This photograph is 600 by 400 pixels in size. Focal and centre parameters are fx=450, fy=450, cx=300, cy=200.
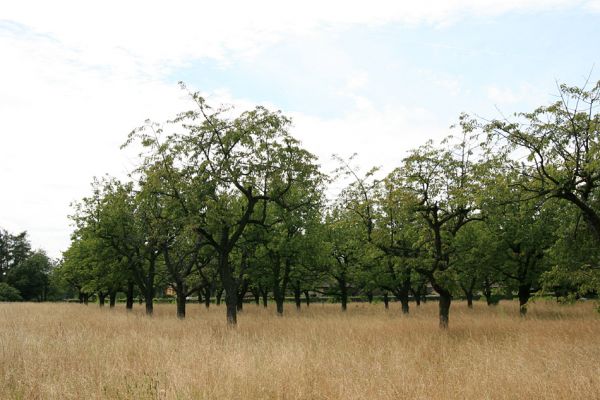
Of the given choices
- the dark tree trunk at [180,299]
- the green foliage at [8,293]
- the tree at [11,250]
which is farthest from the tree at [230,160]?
the tree at [11,250]

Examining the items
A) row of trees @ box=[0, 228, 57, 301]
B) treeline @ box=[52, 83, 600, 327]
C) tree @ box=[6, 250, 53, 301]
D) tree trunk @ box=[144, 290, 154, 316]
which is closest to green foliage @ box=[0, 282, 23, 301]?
row of trees @ box=[0, 228, 57, 301]

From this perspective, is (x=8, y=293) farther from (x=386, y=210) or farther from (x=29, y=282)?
(x=386, y=210)

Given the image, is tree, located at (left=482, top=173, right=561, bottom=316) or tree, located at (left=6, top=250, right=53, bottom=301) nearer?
tree, located at (left=482, top=173, right=561, bottom=316)

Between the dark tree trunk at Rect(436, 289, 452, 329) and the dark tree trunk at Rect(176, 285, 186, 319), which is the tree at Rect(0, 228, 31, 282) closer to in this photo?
the dark tree trunk at Rect(176, 285, 186, 319)

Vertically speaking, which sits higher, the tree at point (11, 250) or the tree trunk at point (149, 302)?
the tree at point (11, 250)

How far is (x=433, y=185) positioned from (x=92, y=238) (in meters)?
24.5

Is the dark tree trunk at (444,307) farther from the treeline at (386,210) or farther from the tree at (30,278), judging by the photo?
the tree at (30,278)

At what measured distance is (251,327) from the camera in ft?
62.3

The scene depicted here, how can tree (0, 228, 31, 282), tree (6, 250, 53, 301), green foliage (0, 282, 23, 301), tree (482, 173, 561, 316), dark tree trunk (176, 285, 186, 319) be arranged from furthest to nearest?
tree (0, 228, 31, 282)
tree (6, 250, 53, 301)
green foliage (0, 282, 23, 301)
dark tree trunk (176, 285, 186, 319)
tree (482, 173, 561, 316)

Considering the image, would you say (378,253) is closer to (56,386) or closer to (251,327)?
(251,327)

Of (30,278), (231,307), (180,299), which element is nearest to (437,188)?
(231,307)

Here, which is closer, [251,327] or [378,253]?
[251,327]

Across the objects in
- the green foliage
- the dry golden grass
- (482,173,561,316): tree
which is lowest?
the green foliage

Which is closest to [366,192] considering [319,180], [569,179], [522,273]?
[319,180]
